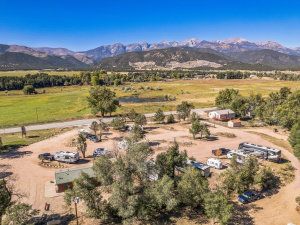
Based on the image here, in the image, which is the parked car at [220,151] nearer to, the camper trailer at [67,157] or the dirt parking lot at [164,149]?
the dirt parking lot at [164,149]

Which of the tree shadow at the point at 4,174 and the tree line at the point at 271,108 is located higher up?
the tree line at the point at 271,108

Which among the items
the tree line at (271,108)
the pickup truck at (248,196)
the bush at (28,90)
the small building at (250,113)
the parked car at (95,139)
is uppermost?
the bush at (28,90)

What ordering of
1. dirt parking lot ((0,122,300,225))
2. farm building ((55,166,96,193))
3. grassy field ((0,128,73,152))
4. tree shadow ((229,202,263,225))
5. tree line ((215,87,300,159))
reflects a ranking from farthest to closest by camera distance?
tree line ((215,87,300,159)) → grassy field ((0,128,73,152)) → farm building ((55,166,96,193)) → dirt parking lot ((0,122,300,225)) → tree shadow ((229,202,263,225))

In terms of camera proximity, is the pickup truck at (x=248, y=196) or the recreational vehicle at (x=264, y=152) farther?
the recreational vehicle at (x=264, y=152)

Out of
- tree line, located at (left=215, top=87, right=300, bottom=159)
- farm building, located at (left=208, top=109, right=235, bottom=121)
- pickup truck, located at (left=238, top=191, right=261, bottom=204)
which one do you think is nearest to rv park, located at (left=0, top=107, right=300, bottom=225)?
pickup truck, located at (left=238, top=191, right=261, bottom=204)

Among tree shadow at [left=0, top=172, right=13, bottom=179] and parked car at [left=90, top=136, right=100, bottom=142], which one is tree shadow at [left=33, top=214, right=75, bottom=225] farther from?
parked car at [left=90, top=136, right=100, bottom=142]

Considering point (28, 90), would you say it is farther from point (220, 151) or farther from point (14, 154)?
point (220, 151)

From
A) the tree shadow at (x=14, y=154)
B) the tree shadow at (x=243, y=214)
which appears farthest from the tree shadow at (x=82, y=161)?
the tree shadow at (x=243, y=214)

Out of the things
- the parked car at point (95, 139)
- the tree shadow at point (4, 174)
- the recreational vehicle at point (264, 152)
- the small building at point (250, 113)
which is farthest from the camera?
the small building at point (250, 113)

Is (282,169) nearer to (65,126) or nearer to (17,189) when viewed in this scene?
(17,189)
